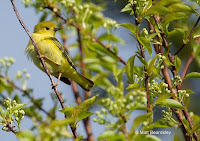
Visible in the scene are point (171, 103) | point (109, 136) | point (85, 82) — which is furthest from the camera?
point (85, 82)

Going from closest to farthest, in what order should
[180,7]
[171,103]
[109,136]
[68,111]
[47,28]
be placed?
1. [109,136]
2. [171,103]
3. [68,111]
4. [180,7]
5. [47,28]

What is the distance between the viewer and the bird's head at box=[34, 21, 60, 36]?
4835 mm

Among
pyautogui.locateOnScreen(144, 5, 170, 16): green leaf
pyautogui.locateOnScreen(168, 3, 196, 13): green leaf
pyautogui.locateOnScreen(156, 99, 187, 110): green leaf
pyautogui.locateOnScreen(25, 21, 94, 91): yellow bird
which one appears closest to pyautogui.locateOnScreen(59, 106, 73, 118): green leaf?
pyautogui.locateOnScreen(156, 99, 187, 110): green leaf

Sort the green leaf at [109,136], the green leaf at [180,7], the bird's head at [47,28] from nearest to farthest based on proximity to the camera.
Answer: the green leaf at [109,136] → the green leaf at [180,7] → the bird's head at [47,28]

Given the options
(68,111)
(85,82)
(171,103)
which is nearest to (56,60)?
(85,82)

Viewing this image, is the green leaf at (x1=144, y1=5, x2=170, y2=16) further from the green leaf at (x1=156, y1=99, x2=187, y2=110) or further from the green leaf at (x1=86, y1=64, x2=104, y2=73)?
the green leaf at (x1=86, y1=64, x2=104, y2=73)

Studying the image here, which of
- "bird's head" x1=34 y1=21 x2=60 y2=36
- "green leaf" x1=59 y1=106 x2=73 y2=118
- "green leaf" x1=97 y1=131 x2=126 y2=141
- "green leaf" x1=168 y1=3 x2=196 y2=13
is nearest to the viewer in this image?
"green leaf" x1=97 y1=131 x2=126 y2=141

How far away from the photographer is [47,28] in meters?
4.91

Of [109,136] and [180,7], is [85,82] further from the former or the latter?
[109,136]

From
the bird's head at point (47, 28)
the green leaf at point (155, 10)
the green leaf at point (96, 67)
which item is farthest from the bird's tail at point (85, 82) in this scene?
the green leaf at point (155, 10)

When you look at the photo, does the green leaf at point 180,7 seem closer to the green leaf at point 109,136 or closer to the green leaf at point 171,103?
the green leaf at point 171,103

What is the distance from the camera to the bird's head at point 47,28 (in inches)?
190

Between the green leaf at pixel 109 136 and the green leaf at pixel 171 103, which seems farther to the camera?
the green leaf at pixel 171 103

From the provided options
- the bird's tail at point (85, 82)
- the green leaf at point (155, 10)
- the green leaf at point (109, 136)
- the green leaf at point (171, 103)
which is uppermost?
the bird's tail at point (85, 82)
